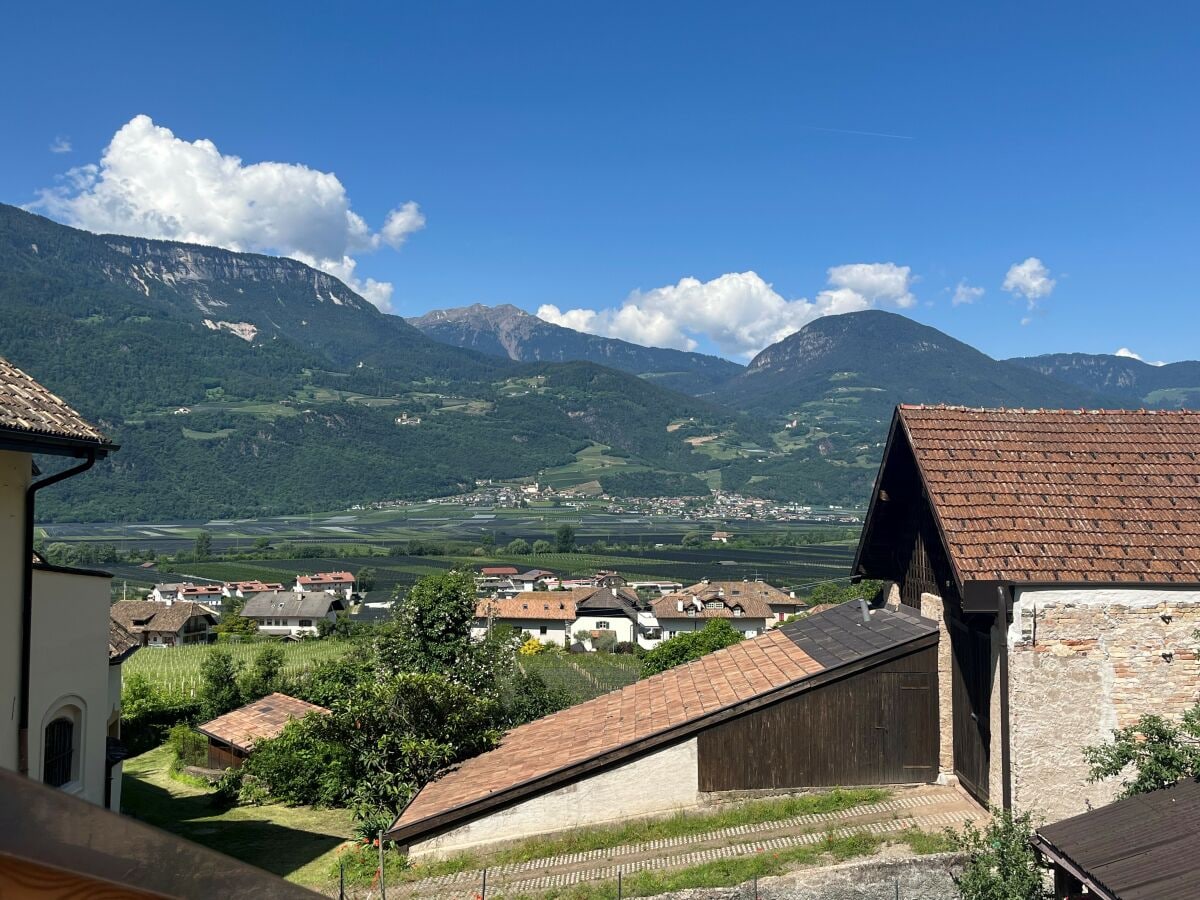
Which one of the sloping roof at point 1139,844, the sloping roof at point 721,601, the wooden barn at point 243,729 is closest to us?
the sloping roof at point 1139,844

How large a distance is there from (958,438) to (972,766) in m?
4.71

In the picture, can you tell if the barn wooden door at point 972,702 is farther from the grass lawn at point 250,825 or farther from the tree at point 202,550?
the tree at point 202,550

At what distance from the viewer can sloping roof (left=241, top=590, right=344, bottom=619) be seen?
280ft

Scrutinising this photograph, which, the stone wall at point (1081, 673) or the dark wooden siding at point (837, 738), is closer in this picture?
the stone wall at point (1081, 673)

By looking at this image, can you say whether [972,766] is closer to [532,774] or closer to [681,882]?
Result: [681,882]

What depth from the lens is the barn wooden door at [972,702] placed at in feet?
38.4

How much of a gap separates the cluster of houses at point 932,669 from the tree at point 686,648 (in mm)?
29561

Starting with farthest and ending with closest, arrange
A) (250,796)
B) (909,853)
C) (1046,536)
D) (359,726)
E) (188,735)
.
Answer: (188,735) → (250,796) → (359,726) → (1046,536) → (909,853)

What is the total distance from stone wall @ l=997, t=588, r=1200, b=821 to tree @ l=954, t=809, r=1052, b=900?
0.97m

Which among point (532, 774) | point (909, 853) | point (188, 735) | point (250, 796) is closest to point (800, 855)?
point (909, 853)

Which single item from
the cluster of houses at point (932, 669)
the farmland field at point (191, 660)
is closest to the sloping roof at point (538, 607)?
the farmland field at point (191, 660)

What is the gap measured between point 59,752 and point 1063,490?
42.2ft

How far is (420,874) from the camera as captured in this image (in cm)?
1277

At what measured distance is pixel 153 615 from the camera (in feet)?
236
